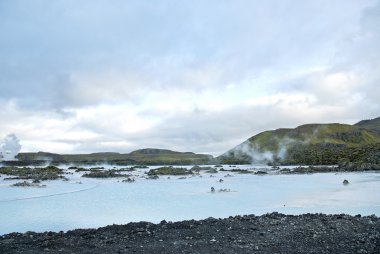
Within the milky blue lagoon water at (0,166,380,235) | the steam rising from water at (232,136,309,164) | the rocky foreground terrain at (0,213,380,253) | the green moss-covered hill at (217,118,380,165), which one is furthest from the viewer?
the green moss-covered hill at (217,118,380,165)

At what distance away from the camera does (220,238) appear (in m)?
15.1

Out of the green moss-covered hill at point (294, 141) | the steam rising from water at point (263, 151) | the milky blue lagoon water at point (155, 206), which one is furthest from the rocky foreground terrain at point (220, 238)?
the steam rising from water at point (263, 151)

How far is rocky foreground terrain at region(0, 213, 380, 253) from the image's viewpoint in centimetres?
1383

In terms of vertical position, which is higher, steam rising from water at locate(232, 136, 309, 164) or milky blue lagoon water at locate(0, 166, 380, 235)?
steam rising from water at locate(232, 136, 309, 164)

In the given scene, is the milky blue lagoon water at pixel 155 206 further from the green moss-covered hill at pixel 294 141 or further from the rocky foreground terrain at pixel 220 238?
the green moss-covered hill at pixel 294 141

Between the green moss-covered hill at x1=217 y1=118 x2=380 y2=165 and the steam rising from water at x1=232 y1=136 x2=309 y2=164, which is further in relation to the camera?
the green moss-covered hill at x1=217 y1=118 x2=380 y2=165

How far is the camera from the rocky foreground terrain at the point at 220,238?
→ 13.8 metres

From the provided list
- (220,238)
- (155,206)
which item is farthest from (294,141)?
(220,238)

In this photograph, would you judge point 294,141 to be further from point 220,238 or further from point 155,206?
point 220,238

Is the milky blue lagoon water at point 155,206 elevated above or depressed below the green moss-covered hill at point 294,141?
below

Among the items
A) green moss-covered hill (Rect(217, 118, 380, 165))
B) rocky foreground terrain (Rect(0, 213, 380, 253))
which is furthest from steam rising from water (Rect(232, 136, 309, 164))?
rocky foreground terrain (Rect(0, 213, 380, 253))

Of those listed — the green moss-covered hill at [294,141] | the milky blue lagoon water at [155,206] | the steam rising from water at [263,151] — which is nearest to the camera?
the milky blue lagoon water at [155,206]

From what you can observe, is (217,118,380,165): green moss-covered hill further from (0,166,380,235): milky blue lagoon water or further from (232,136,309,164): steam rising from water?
(0,166,380,235): milky blue lagoon water

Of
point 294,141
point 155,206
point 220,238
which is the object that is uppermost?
point 294,141
